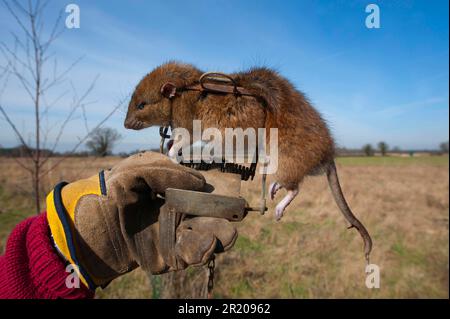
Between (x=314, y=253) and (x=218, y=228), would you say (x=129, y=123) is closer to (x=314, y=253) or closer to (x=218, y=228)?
(x=218, y=228)

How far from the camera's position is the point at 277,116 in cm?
227

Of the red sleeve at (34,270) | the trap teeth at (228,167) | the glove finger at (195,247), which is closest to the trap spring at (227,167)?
the trap teeth at (228,167)

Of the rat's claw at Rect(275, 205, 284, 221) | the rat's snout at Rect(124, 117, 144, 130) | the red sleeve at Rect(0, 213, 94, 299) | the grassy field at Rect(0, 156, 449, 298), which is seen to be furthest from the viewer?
the grassy field at Rect(0, 156, 449, 298)

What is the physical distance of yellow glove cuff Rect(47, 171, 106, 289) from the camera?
169 centimetres

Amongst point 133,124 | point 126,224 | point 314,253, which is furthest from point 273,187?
point 314,253

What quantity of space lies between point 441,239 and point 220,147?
41.6ft

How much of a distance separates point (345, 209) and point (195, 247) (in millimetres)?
1136

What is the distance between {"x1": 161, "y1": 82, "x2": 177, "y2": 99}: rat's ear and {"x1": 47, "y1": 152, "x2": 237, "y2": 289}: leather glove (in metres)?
0.93

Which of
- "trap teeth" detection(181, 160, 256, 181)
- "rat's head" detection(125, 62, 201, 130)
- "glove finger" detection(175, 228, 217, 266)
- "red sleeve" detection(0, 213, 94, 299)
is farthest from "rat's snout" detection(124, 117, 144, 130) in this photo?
"glove finger" detection(175, 228, 217, 266)

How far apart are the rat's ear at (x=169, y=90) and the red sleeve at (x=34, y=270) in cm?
153

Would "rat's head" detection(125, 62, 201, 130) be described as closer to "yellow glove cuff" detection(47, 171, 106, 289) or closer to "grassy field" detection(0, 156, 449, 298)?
"grassy field" detection(0, 156, 449, 298)
